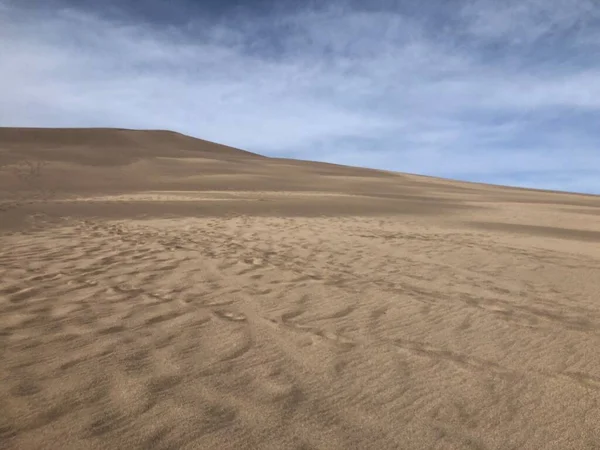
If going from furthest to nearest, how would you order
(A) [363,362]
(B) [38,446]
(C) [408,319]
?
(C) [408,319] → (A) [363,362] → (B) [38,446]

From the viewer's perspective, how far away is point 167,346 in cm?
362

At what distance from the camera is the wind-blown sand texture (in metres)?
2.55

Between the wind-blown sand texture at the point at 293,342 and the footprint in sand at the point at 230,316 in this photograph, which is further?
the footprint in sand at the point at 230,316

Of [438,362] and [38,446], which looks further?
[438,362]

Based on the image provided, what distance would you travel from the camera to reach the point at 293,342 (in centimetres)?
375

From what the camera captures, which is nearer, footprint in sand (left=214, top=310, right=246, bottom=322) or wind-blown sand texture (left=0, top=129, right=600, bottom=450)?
wind-blown sand texture (left=0, top=129, right=600, bottom=450)

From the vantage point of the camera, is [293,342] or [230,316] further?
[230,316]

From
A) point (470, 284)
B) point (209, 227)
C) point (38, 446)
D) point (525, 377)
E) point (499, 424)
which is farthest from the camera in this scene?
point (209, 227)

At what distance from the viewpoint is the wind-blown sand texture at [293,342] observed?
2.55 metres

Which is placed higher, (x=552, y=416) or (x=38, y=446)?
(x=552, y=416)

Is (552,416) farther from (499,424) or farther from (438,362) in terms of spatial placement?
(438,362)

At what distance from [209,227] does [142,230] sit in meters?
1.50

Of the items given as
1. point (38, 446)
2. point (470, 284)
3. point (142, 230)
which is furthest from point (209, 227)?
point (38, 446)

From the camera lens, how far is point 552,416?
8.80ft
